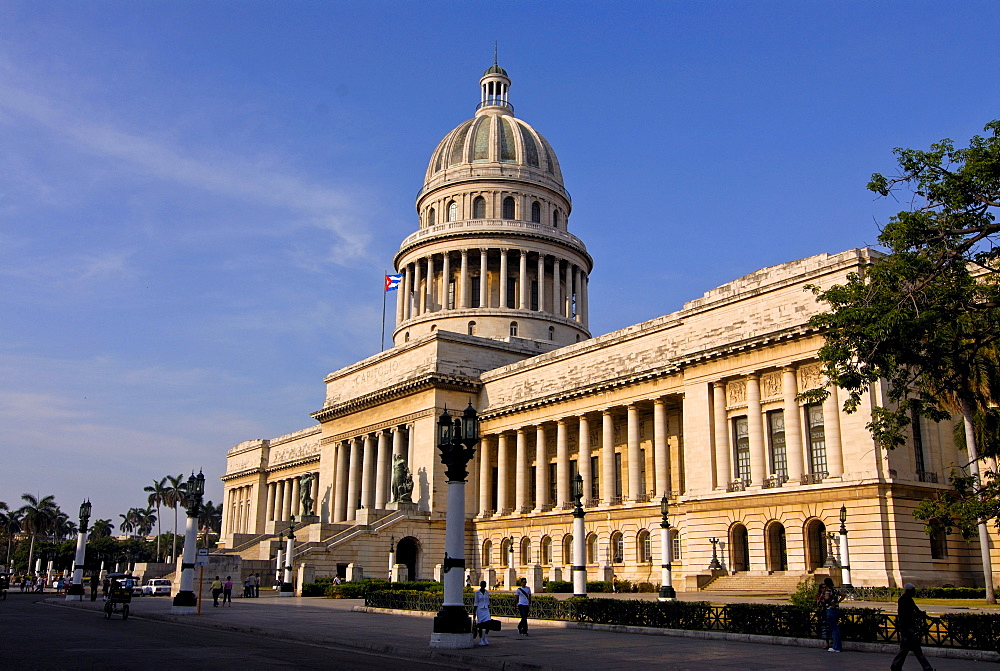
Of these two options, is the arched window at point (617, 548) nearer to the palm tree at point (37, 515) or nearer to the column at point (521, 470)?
the column at point (521, 470)

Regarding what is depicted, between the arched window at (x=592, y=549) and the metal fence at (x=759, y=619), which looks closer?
the metal fence at (x=759, y=619)

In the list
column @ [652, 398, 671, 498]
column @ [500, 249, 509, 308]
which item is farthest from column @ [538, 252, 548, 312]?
column @ [652, 398, 671, 498]

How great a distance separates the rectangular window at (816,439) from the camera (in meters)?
41.1

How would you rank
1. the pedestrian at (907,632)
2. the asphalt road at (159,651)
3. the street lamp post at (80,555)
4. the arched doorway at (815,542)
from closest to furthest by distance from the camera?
1. the pedestrian at (907,632)
2. the asphalt road at (159,651)
3. the arched doorway at (815,542)
4. the street lamp post at (80,555)

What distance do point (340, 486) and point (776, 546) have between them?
39993 mm

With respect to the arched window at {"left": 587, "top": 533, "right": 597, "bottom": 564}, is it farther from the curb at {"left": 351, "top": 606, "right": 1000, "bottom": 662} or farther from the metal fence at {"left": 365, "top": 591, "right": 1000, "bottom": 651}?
the curb at {"left": 351, "top": 606, "right": 1000, "bottom": 662}

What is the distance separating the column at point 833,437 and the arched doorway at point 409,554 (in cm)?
3009

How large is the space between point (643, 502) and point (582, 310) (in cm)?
3431

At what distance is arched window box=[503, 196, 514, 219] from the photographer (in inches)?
3278

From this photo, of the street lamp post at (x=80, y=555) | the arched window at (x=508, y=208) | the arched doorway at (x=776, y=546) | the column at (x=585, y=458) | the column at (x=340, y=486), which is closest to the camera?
the arched doorway at (x=776, y=546)

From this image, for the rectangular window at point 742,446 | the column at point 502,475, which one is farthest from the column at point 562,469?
the rectangular window at point 742,446

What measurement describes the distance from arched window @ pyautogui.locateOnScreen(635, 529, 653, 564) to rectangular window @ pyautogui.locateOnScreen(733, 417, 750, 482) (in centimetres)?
839

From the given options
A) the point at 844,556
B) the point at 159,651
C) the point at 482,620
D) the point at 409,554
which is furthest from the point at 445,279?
the point at 159,651

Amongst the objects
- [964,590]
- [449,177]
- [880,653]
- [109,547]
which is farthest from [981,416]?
[109,547]
